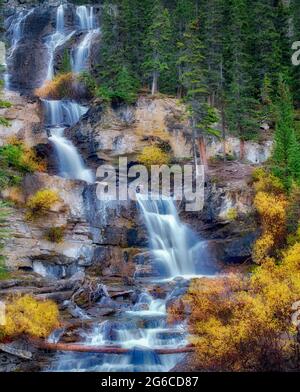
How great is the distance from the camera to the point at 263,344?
19625 mm

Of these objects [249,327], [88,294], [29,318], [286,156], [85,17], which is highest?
[85,17]

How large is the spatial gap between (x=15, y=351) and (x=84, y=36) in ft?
160

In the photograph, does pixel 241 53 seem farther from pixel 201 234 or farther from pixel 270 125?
pixel 201 234

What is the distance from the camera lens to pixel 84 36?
6350cm

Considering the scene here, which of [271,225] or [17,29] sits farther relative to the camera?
[17,29]

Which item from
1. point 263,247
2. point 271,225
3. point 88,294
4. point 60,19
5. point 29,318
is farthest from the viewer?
point 60,19

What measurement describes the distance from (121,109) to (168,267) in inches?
808

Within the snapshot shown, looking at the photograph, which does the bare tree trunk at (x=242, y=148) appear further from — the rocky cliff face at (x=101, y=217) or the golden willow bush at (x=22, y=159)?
the golden willow bush at (x=22, y=159)

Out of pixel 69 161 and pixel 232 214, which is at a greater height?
pixel 69 161

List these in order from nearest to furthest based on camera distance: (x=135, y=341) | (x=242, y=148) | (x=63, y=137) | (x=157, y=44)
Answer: (x=135, y=341), (x=63, y=137), (x=242, y=148), (x=157, y=44)

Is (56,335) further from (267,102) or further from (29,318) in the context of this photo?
(267,102)

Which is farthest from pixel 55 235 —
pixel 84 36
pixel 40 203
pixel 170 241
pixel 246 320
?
pixel 84 36

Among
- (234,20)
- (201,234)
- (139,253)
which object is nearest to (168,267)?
(139,253)

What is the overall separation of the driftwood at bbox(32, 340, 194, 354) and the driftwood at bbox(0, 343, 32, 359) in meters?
0.79
